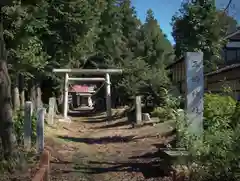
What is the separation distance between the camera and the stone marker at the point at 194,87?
8828mm

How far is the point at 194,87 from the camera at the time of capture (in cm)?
891

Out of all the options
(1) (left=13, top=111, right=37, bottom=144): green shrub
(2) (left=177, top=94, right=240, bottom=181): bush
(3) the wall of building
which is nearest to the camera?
(2) (left=177, top=94, right=240, bottom=181): bush

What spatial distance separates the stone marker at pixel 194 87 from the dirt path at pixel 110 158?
154cm

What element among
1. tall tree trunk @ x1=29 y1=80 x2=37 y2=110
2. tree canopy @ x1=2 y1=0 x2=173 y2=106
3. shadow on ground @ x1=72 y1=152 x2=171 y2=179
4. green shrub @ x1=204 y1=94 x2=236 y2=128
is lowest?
shadow on ground @ x1=72 y1=152 x2=171 y2=179

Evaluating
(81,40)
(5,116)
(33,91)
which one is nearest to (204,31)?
(81,40)

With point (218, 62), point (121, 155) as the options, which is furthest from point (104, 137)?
point (218, 62)

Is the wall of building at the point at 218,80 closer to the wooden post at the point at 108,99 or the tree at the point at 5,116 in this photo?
the wooden post at the point at 108,99

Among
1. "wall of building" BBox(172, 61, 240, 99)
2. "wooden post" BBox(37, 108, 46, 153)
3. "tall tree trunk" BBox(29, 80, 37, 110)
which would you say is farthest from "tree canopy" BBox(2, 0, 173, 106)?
"wooden post" BBox(37, 108, 46, 153)

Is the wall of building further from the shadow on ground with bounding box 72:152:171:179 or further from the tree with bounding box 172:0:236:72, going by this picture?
the shadow on ground with bounding box 72:152:171:179

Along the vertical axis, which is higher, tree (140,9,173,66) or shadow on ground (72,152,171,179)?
tree (140,9,173,66)

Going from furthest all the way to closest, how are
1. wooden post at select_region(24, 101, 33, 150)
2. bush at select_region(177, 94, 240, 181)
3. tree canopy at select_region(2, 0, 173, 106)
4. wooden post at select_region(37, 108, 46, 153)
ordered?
tree canopy at select_region(2, 0, 173, 106) → wooden post at select_region(37, 108, 46, 153) → wooden post at select_region(24, 101, 33, 150) → bush at select_region(177, 94, 240, 181)

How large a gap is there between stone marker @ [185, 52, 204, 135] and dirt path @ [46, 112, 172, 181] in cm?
154

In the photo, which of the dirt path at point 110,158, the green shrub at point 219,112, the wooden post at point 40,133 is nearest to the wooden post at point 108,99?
the dirt path at point 110,158

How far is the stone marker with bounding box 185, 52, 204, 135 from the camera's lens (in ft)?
29.0
